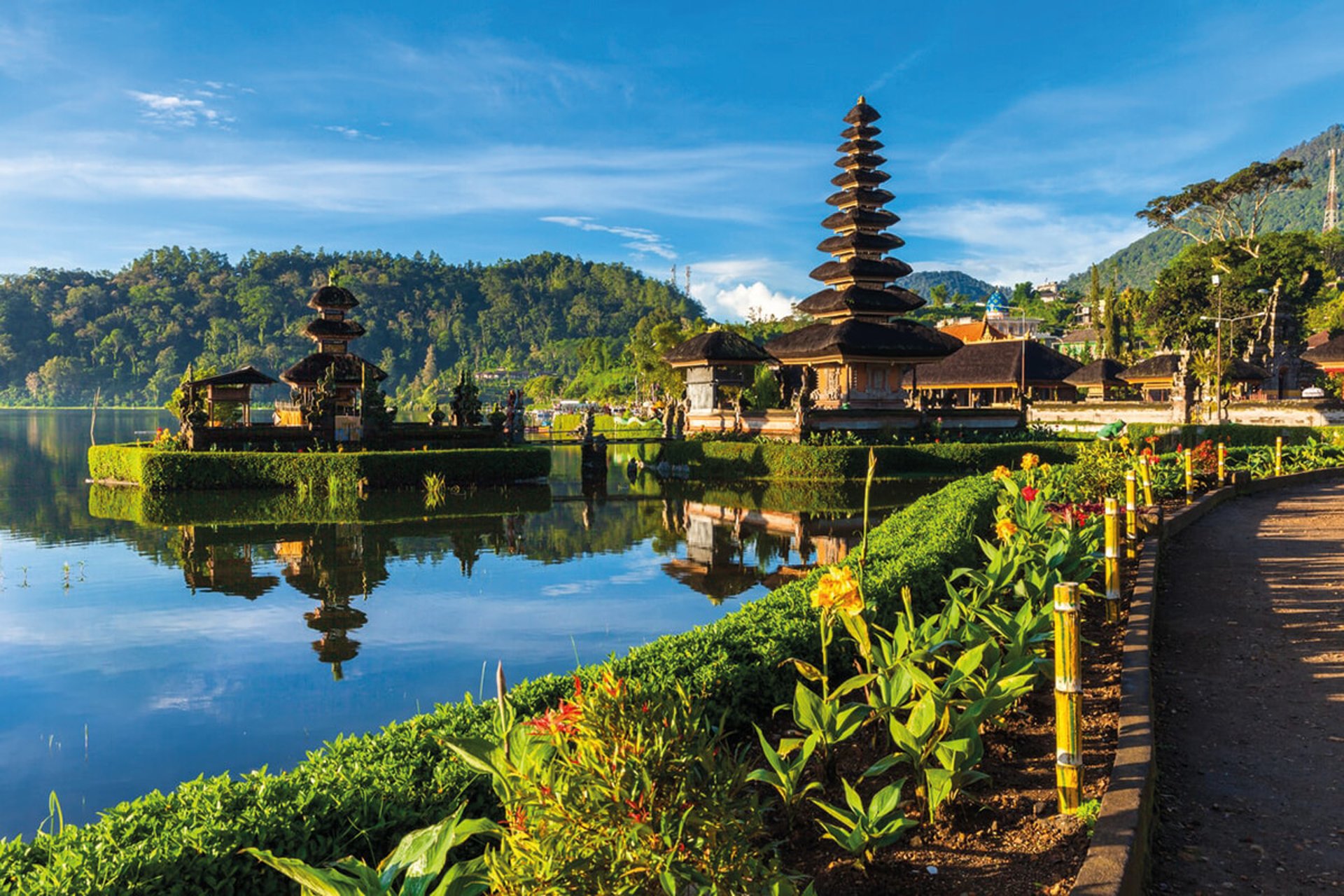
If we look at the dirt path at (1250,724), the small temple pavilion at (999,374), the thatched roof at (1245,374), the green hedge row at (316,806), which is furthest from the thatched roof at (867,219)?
the green hedge row at (316,806)

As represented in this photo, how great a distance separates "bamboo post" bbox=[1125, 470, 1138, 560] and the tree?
64.6 m

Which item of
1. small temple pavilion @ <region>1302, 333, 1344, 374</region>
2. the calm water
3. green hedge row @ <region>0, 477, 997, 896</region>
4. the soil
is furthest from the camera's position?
small temple pavilion @ <region>1302, 333, 1344, 374</region>

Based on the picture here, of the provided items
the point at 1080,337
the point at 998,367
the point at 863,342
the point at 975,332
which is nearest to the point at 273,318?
the point at 975,332

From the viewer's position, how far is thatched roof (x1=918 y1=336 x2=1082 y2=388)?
167 feet

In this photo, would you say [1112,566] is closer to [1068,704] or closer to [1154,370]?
[1068,704]

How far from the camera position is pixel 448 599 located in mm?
12102

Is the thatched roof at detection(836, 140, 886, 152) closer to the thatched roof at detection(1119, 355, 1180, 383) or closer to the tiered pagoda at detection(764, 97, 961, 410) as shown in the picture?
the tiered pagoda at detection(764, 97, 961, 410)

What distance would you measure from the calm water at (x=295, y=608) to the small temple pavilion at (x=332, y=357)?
1443 cm

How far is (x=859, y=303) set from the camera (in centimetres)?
3859

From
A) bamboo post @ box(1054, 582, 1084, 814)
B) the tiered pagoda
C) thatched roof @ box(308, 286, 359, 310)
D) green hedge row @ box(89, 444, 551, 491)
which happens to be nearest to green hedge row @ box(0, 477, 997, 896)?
bamboo post @ box(1054, 582, 1084, 814)

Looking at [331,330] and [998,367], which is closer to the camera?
[331,330]

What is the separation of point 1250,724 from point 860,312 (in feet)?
112

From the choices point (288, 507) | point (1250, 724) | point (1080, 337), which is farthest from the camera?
point (1080, 337)

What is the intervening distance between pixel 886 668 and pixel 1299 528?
507 inches
